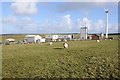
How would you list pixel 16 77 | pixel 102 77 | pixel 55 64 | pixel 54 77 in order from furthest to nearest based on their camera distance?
pixel 55 64 → pixel 16 77 → pixel 54 77 → pixel 102 77

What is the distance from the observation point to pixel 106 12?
9575cm

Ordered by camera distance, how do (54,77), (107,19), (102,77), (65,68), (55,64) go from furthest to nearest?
(107,19) → (55,64) → (65,68) → (54,77) → (102,77)

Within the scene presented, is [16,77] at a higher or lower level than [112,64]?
lower

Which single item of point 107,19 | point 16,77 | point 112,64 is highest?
point 107,19

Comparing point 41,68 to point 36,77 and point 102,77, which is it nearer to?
point 36,77

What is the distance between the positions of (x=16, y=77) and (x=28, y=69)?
1.95 m

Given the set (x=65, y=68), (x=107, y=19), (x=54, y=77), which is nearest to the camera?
(x=54, y=77)

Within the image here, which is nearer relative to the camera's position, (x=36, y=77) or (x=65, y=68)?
(x=36, y=77)

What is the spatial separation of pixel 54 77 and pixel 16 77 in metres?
4.09

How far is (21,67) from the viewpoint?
16.1m

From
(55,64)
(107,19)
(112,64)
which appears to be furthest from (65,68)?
(107,19)

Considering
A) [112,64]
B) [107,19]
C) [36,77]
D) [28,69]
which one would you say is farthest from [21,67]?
[107,19]

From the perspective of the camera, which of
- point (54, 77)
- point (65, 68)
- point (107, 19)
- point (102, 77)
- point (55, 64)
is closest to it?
point (102, 77)

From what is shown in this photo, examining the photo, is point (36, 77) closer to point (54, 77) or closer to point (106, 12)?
point (54, 77)
